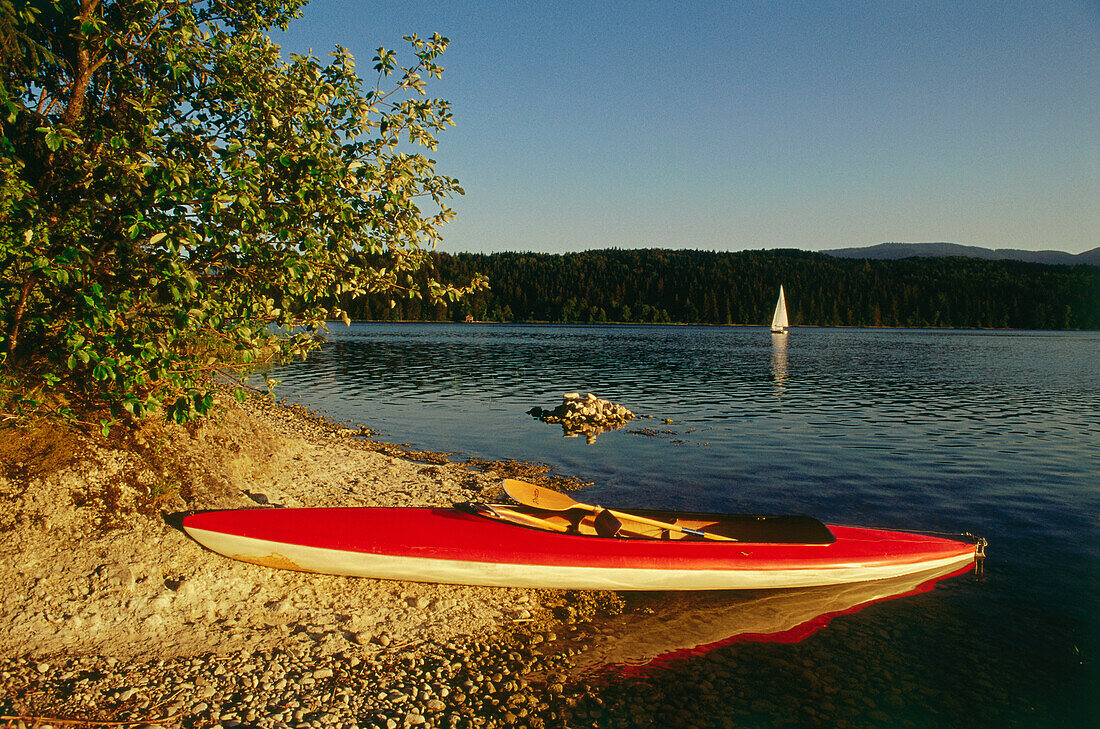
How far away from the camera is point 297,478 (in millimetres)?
13852

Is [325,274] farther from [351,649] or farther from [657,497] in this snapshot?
[657,497]

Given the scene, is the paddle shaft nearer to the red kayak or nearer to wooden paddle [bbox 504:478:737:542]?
the red kayak

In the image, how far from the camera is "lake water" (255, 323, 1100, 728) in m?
7.94

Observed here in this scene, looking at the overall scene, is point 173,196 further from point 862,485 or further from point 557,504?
point 862,485

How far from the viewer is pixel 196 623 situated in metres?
8.04

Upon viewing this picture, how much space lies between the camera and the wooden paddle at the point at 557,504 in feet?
33.9

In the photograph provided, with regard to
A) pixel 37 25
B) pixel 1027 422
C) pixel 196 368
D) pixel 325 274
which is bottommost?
pixel 1027 422

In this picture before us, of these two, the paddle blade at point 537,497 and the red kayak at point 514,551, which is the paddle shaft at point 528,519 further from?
the paddle blade at point 537,497

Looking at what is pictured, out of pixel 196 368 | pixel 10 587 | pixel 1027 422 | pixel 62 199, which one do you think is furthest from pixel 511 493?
pixel 1027 422

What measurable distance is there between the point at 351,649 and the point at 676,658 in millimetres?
4100

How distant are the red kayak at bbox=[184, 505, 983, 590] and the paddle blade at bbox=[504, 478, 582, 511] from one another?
20cm

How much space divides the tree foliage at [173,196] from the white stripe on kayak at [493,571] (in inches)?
84.9

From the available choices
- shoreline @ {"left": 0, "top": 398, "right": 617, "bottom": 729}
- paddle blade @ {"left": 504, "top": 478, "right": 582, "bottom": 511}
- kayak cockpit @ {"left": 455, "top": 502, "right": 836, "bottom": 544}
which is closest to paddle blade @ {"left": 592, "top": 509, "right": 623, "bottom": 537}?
kayak cockpit @ {"left": 455, "top": 502, "right": 836, "bottom": 544}

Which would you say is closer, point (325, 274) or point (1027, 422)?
point (325, 274)
